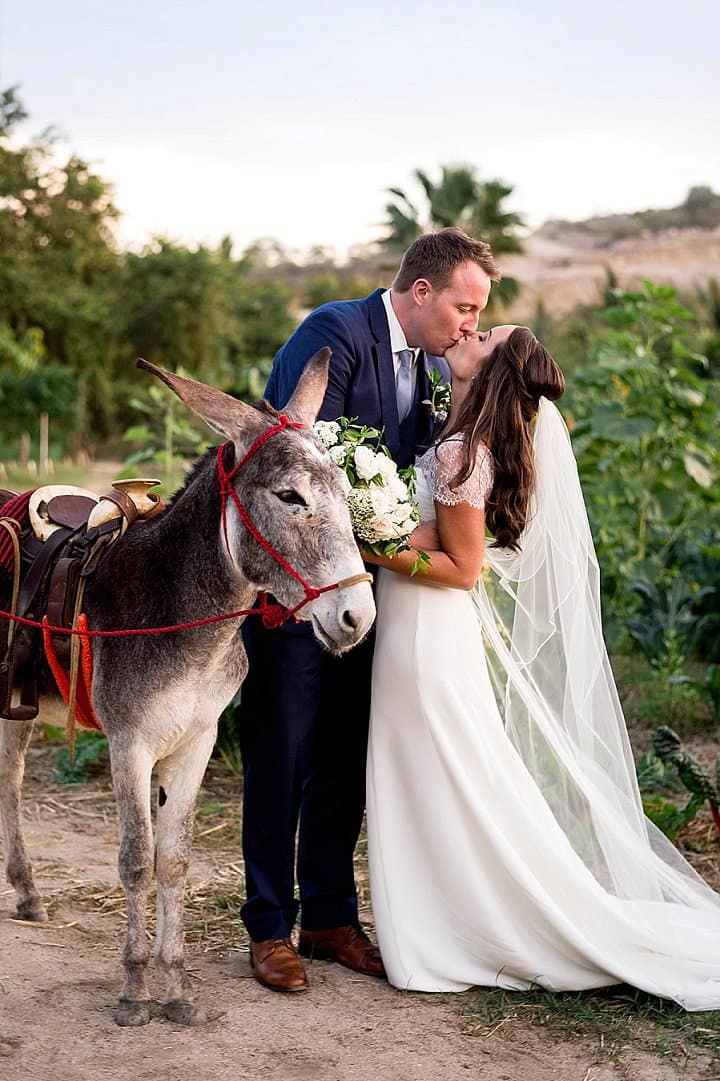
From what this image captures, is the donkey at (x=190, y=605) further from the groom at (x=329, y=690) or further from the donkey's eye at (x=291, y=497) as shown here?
the groom at (x=329, y=690)

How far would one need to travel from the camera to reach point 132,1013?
3705 millimetres

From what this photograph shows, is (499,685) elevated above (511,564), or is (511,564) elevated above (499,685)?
(511,564)

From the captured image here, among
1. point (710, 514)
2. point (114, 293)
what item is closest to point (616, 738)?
point (710, 514)

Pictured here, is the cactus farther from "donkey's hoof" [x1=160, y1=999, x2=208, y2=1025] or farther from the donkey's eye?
the donkey's eye

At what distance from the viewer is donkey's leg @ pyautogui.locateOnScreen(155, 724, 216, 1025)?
3.80 meters

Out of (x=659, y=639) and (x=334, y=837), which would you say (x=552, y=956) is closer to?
(x=334, y=837)

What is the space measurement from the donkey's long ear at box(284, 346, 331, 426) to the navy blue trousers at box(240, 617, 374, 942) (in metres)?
0.85

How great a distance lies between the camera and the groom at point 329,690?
4.07 meters

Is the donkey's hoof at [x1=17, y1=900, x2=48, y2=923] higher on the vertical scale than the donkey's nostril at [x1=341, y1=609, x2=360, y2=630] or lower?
lower

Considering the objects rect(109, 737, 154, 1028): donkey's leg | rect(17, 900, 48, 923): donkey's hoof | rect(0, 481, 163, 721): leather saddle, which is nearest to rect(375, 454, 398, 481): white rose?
rect(0, 481, 163, 721): leather saddle

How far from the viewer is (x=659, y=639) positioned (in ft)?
25.2

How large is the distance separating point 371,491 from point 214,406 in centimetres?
54

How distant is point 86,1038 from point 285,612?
4.94 ft

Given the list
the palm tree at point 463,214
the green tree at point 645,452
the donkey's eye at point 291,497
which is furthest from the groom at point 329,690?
the palm tree at point 463,214
